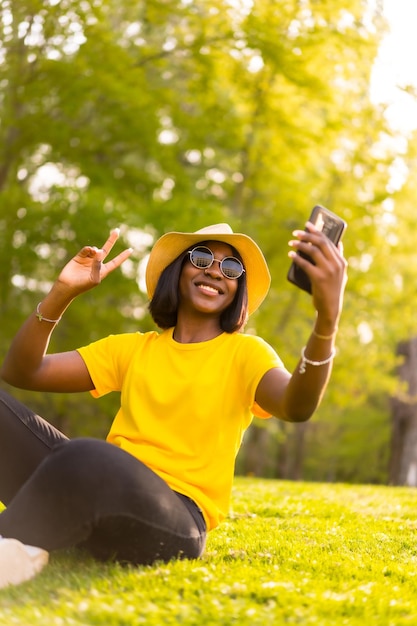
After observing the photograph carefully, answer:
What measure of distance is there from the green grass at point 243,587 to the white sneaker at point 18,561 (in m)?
0.05

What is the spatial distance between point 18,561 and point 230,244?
6.44ft

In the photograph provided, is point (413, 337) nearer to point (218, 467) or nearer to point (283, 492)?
point (283, 492)

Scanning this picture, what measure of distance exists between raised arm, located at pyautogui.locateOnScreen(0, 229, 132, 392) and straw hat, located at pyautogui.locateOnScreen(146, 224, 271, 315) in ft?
0.75

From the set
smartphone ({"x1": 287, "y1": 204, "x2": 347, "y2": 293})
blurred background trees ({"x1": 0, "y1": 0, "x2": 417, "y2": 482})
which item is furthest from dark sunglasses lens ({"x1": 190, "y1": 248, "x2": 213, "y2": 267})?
blurred background trees ({"x1": 0, "y1": 0, "x2": 417, "y2": 482})

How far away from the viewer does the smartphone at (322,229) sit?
3.53m

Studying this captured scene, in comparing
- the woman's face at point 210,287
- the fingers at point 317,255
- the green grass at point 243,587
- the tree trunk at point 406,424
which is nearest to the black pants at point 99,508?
the green grass at point 243,587

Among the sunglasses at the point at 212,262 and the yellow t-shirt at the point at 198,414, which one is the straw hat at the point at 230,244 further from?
the yellow t-shirt at the point at 198,414

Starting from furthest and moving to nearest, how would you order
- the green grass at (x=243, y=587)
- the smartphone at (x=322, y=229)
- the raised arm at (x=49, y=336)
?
the raised arm at (x=49, y=336), the smartphone at (x=322, y=229), the green grass at (x=243, y=587)

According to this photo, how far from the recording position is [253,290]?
466cm

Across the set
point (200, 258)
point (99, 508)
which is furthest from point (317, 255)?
point (99, 508)

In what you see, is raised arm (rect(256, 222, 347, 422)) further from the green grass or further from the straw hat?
the straw hat

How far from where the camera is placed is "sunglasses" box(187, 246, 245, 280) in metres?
4.45

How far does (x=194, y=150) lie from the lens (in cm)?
1681

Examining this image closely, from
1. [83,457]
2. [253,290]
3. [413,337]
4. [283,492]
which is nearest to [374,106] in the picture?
[413,337]
